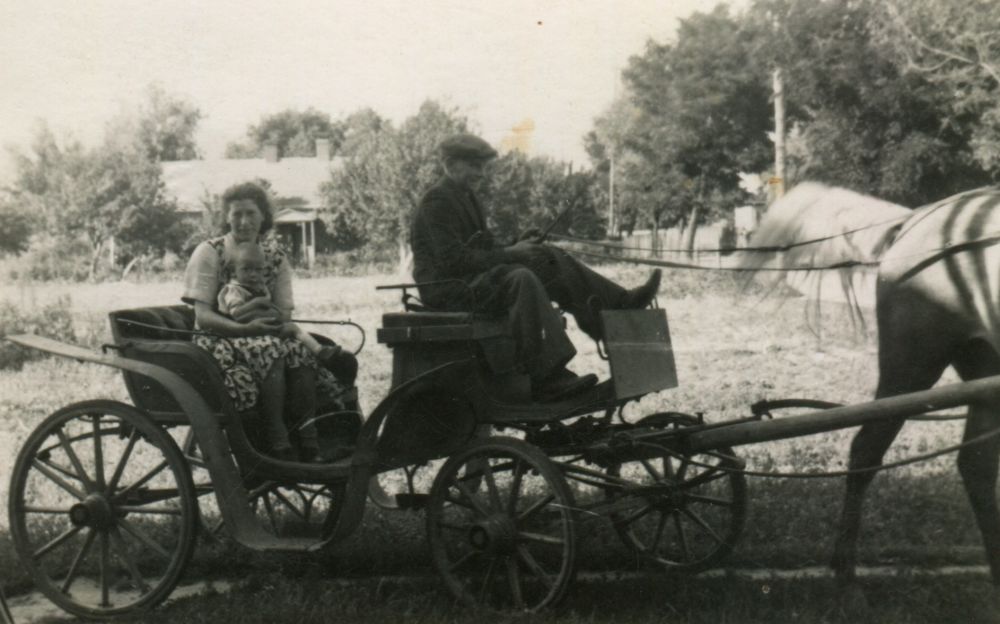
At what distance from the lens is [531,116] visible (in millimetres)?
6109

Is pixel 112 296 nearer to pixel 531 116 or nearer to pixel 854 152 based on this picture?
pixel 531 116

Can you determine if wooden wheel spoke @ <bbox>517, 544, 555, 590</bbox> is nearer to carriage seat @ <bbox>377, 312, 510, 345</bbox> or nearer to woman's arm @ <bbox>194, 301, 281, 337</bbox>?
carriage seat @ <bbox>377, 312, 510, 345</bbox>

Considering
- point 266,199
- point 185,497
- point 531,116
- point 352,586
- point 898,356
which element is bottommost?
point 352,586

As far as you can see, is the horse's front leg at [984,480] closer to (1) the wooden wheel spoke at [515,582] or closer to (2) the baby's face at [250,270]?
(1) the wooden wheel spoke at [515,582]

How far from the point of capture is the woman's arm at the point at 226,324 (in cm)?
454

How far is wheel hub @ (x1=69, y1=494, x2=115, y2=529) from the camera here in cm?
428

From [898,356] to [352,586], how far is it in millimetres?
2868

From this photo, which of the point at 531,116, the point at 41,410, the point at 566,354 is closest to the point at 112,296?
the point at 41,410

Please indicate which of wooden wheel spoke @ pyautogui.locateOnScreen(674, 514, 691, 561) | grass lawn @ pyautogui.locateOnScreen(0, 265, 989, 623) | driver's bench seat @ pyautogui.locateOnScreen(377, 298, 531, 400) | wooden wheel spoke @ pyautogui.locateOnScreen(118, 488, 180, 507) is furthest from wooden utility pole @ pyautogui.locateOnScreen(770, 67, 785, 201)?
wooden wheel spoke @ pyautogui.locateOnScreen(118, 488, 180, 507)

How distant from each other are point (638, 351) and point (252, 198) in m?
2.12

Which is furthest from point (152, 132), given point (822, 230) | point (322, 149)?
point (822, 230)

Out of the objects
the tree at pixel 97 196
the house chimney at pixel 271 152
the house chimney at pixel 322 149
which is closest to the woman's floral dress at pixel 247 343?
the tree at pixel 97 196

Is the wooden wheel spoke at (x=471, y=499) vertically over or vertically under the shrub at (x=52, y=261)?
under

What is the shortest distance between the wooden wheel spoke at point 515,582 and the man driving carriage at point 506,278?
2.49 feet
